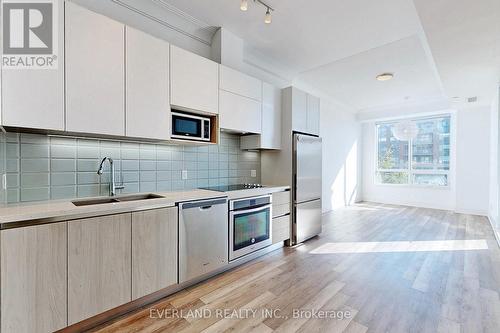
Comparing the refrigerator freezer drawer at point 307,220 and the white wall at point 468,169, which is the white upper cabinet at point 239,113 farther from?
the white wall at point 468,169

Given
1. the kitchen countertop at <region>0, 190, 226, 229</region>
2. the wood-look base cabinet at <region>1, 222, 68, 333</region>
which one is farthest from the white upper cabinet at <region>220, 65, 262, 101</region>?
the wood-look base cabinet at <region>1, 222, 68, 333</region>

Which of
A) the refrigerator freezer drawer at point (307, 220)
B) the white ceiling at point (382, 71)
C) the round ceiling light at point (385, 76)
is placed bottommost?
the refrigerator freezer drawer at point (307, 220)

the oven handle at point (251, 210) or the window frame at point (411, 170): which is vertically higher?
the window frame at point (411, 170)

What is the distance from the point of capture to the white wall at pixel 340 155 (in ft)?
18.7

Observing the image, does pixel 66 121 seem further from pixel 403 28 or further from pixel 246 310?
pixel 403 28

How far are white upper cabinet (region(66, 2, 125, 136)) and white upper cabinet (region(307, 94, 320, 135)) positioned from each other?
265 centimetres

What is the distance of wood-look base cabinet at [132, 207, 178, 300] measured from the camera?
5.96ft

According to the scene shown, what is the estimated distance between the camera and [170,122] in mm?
2248

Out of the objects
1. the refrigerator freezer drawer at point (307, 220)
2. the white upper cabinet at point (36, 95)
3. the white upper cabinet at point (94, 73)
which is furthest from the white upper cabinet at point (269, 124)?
the white upper cabinet at point (36, 95)

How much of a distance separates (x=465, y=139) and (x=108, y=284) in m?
7.52

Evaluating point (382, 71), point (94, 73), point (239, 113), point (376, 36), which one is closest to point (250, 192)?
point (239, 113)

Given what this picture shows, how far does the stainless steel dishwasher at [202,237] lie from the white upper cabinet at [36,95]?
3.88ft

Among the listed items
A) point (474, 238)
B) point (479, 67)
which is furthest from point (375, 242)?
point (479, 67)

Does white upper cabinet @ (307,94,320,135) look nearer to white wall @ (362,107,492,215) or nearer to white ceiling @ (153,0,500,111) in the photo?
white ceiling @ (153,0,500,111)
